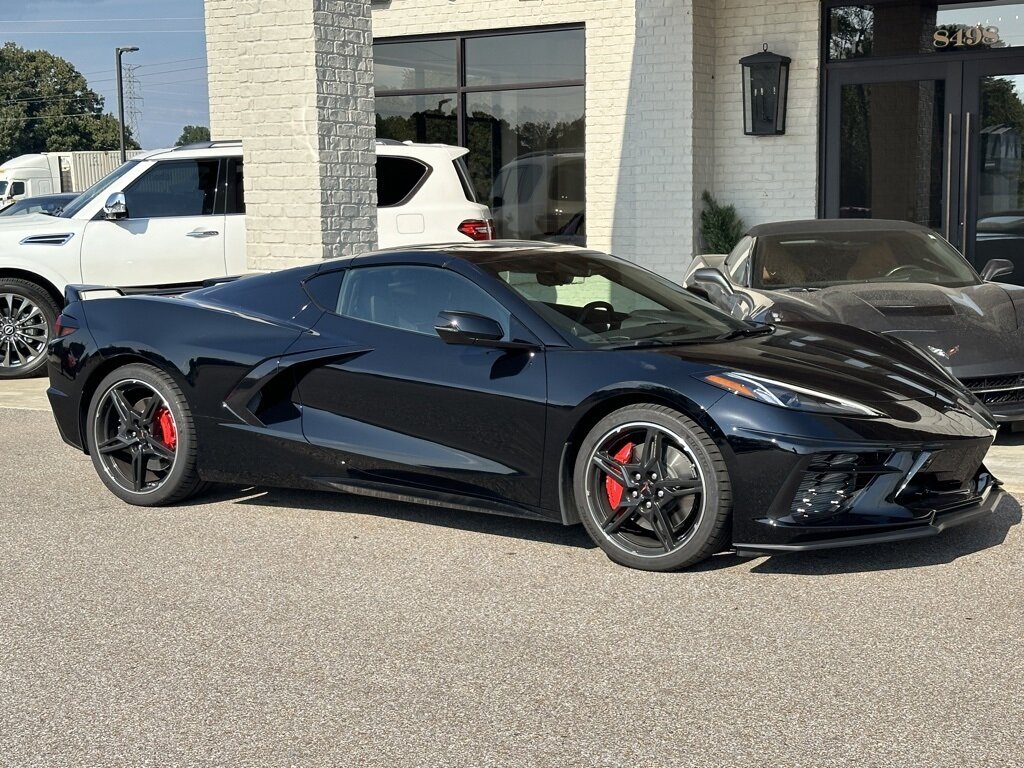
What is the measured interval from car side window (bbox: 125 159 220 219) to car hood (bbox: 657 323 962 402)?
21.9 ft

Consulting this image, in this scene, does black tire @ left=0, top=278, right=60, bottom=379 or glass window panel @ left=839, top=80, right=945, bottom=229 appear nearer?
black tire @ left=0, top=278, right=60, bottom=379

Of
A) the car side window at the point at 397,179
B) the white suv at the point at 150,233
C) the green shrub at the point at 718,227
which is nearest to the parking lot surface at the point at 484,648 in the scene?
the white suv at the point at 150,233

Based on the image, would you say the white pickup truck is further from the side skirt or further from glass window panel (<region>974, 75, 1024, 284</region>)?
the side skirt

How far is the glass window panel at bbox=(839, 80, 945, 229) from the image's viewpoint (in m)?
13.8

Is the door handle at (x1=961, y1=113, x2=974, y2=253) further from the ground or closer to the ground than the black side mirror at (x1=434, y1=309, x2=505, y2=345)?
further from the ground

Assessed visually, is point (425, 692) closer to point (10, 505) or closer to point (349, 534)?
point (349, 534)

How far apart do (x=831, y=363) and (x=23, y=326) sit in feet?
26.7

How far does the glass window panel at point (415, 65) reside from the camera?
16812 mm

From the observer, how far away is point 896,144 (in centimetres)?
1400

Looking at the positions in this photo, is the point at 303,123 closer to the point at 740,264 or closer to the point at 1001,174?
the point at 740,264

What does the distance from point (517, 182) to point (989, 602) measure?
12327 mm

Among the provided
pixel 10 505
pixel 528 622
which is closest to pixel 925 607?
pixel 528 622

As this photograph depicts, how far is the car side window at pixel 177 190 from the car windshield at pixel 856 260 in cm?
491

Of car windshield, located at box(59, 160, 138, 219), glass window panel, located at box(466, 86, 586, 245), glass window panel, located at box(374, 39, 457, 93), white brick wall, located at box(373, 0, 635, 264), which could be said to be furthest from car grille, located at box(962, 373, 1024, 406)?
glass window panel, located at box(374, 39, 457, 93)
